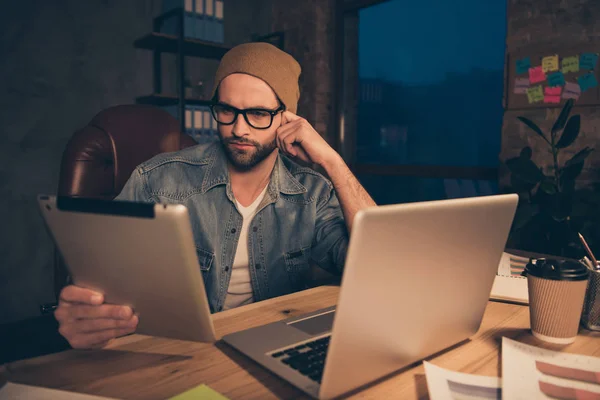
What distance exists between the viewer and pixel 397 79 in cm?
396

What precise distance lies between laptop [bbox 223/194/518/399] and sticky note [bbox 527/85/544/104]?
85.5 inches

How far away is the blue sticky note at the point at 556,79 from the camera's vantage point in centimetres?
238

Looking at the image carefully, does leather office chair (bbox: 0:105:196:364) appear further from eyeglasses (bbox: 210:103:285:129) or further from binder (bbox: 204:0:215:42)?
binder (bbox: 204:0:215:42)

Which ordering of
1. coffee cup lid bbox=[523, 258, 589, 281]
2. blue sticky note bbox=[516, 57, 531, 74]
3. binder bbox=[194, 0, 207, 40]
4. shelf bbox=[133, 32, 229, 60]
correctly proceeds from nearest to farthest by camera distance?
coffee cup lid bbox=[523, 258, 589, 281], blue sticky note bbox=[516, 57, 531, 74], shelf bbox=[133, 32, 229, 60], binder bbox=[194, 0, 207, 40]

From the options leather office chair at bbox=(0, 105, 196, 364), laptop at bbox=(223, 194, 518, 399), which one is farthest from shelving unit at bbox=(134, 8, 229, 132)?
laptop at bbox=(223, 194, 518, 399)

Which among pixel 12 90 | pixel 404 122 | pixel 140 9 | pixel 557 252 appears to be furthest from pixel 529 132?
pixel 12 90

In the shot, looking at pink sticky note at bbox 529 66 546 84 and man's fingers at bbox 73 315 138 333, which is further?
pink sticky note at bbox 529 66 546 84

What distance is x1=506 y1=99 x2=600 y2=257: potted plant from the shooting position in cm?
203

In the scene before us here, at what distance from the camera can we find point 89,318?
2.18 feet

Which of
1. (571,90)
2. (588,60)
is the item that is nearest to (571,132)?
(571,90)

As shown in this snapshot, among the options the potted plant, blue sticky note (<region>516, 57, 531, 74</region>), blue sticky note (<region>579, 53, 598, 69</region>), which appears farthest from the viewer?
blue sticky note (<region>516, 57, 531, 74</region>)

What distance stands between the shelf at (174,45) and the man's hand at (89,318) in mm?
2592

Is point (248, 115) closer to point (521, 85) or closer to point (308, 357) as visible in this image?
point (308, 357)

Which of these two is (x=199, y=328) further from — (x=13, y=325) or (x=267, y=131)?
(x=13, y=325)
